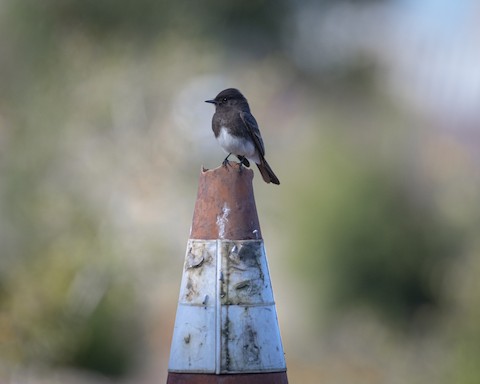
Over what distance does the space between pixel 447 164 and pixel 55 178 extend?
27.1 ft

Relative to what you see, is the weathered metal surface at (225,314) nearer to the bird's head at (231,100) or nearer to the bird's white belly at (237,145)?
the bird's white belly at (237,145)

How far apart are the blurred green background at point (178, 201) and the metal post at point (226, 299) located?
8320 millimetres

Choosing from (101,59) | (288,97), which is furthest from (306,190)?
(288,97)

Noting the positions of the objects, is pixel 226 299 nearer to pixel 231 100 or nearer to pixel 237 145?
pixel 237 145

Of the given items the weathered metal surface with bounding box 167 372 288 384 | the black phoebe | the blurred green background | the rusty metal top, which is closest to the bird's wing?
the black phoebe

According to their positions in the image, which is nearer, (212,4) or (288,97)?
(212,4)

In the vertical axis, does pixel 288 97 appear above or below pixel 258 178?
above

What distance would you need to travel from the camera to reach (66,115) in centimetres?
2189

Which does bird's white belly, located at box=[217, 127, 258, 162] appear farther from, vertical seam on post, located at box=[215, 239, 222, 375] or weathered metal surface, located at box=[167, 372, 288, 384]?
weathered metal surface, located at box=[167, 372, 288, 384]

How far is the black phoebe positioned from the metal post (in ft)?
6.33

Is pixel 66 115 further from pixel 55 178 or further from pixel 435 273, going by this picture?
pixel 435 273

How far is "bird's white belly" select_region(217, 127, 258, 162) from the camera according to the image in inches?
348

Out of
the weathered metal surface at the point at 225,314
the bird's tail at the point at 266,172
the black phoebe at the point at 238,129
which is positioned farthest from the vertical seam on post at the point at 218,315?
the black phoebe at the point at 238,129

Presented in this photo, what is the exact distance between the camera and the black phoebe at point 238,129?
883 cm
